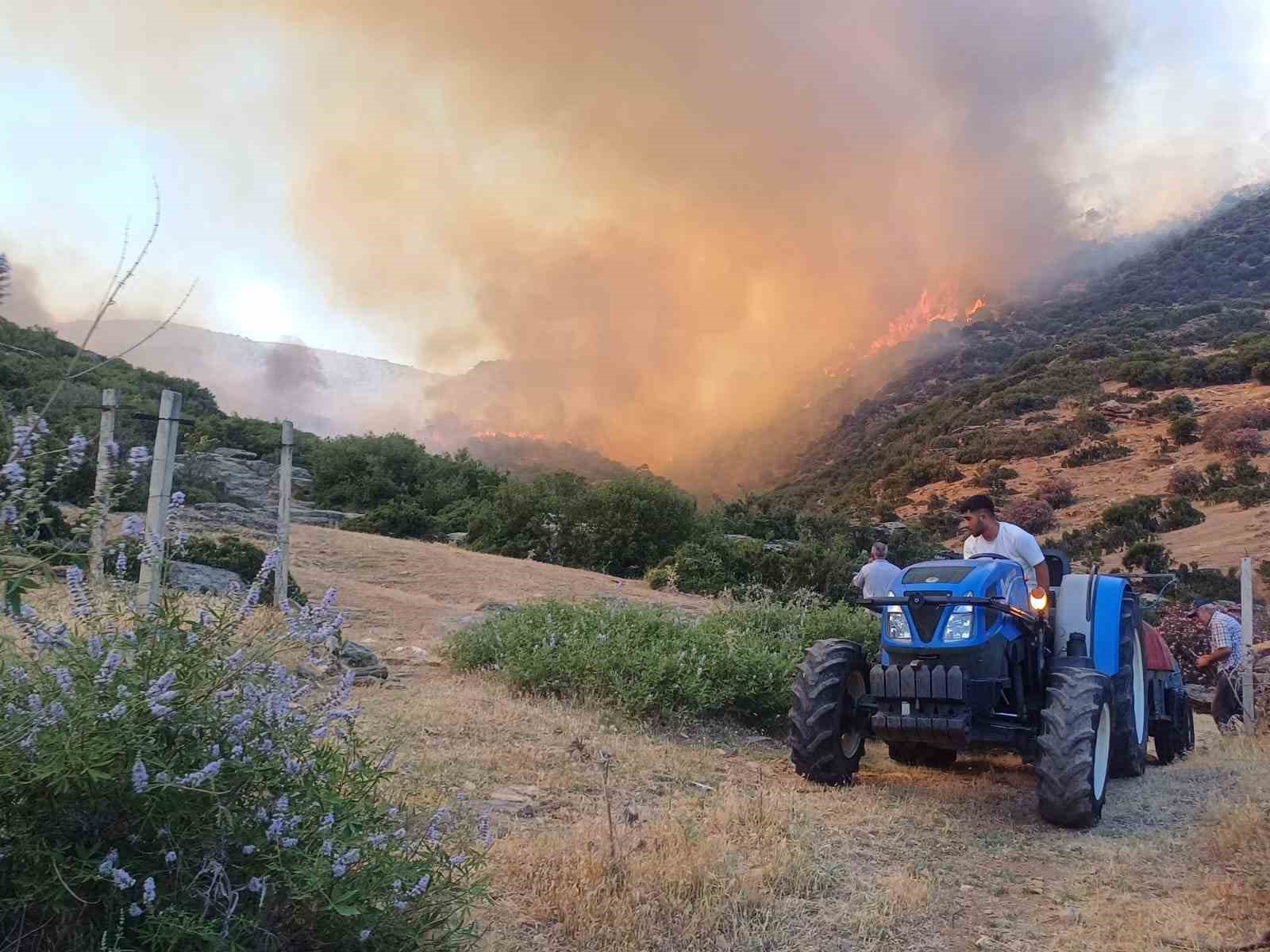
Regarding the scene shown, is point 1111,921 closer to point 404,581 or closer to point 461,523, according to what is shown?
point 404,581

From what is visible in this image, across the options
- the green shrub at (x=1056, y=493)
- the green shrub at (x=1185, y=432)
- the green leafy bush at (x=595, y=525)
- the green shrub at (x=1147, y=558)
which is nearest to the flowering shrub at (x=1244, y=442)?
the green shrub at (x=1185, y=432)

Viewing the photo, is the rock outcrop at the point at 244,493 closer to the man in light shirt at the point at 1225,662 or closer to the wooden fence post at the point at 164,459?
the wooden fence post at the point at 164,459

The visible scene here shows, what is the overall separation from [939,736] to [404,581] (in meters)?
13.1

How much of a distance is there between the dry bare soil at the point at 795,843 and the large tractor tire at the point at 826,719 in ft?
0.50

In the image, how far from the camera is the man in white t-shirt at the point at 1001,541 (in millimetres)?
6305

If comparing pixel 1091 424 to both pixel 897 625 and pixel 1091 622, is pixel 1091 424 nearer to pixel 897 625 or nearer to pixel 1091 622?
pixel 1091 622

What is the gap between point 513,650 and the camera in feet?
28.3

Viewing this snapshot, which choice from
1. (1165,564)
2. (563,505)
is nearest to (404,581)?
(563,505)

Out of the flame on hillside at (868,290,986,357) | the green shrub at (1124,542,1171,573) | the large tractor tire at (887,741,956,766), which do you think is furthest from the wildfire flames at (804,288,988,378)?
the large tractor tire at (887,741,956,766)

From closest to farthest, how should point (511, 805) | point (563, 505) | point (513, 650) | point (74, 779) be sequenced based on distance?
point (74, 779) < point (511, 805) < point (513, 650) < point (563, 505)

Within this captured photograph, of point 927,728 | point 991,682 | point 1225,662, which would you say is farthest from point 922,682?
point 1225,662

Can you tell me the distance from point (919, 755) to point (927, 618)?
1.95m

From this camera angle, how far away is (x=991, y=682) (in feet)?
18.0

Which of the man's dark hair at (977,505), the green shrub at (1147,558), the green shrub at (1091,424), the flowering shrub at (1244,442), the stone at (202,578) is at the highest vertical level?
the green shrub at (1091,424)
